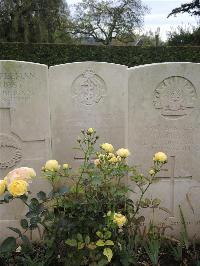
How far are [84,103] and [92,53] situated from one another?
332 inches

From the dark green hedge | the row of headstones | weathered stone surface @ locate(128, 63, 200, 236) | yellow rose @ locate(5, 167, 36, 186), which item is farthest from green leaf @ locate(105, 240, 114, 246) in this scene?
the dark green hedge

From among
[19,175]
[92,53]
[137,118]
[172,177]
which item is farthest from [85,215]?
[92,53]

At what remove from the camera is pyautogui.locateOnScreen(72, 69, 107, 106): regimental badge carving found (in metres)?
A: 3.29

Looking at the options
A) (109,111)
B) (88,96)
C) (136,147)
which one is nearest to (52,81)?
(88,96)

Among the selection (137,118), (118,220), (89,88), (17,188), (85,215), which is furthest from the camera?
(89,88)

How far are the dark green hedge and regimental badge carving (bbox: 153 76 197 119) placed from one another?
28.3 feet

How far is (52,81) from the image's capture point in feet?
10.8

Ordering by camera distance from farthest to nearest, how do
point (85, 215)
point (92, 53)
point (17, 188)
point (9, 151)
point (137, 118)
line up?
1. point (92, 53)
2. point (9, 151)
3. point (137, 118)
4. point (85, 215)
5. point (17, 188)

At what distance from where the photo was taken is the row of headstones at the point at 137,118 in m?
2.95

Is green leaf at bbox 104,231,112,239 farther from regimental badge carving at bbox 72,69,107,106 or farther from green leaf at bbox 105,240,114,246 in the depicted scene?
regimental badge carving at bbox 72,69,107,106

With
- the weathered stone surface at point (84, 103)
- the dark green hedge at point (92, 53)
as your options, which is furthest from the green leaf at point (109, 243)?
the dark green hedge at point (92, 53)

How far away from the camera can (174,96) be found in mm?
2984

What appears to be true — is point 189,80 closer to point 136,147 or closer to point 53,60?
point 136,147

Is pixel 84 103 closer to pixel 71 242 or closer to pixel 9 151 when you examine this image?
pixel 9 151
